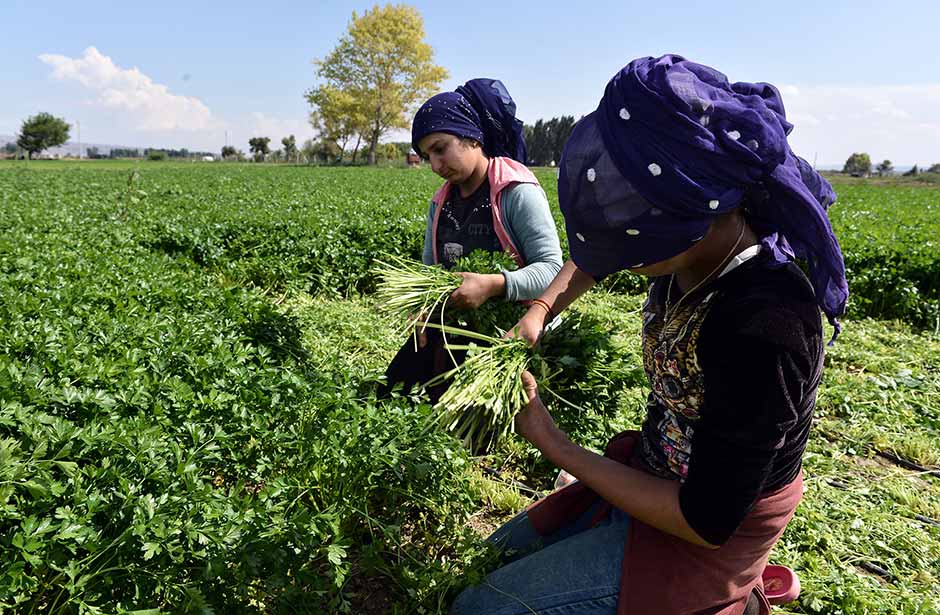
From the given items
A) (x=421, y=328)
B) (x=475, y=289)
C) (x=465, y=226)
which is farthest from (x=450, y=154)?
(x=421, y=328)

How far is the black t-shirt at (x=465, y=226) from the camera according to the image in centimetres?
304

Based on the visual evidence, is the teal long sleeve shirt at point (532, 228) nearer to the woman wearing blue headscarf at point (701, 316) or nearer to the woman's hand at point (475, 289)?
the woman's hand at point (475, 289)

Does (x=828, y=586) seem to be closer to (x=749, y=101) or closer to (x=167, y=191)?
(x=749, y=101)

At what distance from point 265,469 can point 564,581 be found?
1205 millimetres

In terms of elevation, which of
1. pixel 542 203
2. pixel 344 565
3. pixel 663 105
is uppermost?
pixel 663 105

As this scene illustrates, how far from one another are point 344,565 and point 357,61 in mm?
60153

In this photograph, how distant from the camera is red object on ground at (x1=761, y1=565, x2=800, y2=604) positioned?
2.13 meters

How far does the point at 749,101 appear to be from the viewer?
1.35 metres

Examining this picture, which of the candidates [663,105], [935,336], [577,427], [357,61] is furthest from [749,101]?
[357,61]

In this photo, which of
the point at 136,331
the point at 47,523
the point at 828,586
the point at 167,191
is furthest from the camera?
the point at 167,191

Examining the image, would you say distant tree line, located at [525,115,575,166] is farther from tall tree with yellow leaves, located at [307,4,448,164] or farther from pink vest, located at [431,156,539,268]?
pink vest, located at [431,156,539,268]

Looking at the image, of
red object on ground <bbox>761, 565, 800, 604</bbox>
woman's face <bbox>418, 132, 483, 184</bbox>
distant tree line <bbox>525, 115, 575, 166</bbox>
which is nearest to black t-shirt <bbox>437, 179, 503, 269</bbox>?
woman's face <bbox>418, 132, 483, 184</bbox>

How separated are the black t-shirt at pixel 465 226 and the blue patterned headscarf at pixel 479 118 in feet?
0.77

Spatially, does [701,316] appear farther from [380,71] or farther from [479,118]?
[380,71]
